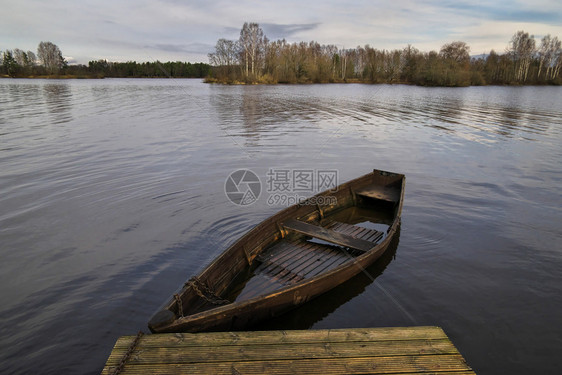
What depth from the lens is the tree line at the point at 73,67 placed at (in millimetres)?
109938

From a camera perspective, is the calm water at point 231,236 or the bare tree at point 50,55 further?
the bare tree at point 50,55

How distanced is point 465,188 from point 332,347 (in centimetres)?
1052

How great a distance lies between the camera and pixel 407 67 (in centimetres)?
9350

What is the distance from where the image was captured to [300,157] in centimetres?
1596

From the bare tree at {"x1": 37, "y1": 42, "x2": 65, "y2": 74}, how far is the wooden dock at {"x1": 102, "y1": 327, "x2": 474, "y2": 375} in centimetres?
15305

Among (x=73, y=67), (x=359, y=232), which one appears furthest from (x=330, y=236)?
(x=73, y=67)

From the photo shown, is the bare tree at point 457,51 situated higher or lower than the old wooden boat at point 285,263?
higher

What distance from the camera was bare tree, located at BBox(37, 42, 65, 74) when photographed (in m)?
Result: 125

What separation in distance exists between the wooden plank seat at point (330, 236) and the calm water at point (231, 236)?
79 cm

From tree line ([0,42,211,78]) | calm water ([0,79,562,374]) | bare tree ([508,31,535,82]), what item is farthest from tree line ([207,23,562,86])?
calm water ([0,79,562,374])

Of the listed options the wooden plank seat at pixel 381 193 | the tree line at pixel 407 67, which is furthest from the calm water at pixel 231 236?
the tree line at pixel 407 67

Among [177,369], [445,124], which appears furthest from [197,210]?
[445,124]

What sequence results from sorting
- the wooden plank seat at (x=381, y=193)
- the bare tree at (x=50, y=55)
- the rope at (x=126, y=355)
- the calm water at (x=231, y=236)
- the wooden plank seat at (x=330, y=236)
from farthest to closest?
the bare tree at (x=50, y=55), the wooden plank seat at (x=381, y=193), the wooden plank seat at (x=330, y=236), the calm water at (x=231, y=236), the rope at (x=126, y=355)

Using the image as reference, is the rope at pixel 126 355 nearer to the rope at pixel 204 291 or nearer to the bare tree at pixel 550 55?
the rope at pixel 204 291
